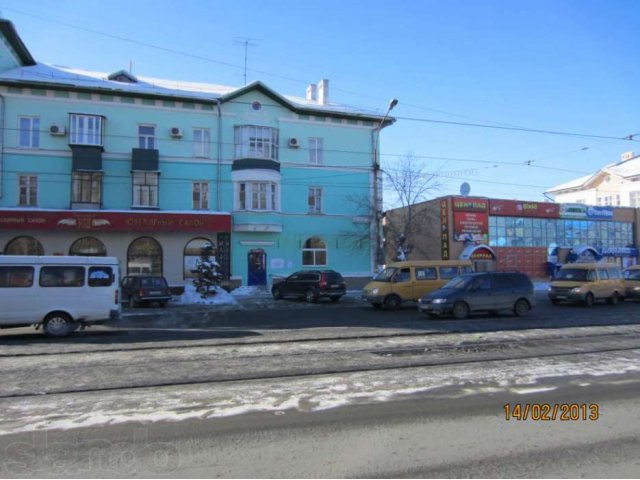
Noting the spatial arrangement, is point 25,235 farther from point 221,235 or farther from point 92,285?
point 92,285

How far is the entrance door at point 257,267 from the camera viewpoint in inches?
1173

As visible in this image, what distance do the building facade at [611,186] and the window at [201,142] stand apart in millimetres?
38975

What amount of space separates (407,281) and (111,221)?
1663cm

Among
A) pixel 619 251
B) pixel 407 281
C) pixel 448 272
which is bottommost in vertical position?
pixel 407 281

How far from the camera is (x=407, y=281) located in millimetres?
20531

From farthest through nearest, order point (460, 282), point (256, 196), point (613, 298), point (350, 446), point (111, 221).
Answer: point (256, 196)
point (111, 221)
point (613, 298)
point (460, 282)
point (350, 446)

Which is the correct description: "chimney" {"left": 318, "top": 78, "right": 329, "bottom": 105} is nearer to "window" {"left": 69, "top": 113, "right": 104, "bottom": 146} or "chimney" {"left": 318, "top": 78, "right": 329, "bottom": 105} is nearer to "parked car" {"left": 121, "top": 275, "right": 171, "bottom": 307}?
"window" {"left": 69, "top": 113, "right": 104, "bottom": 146}

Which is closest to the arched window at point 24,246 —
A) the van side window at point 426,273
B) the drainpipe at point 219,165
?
the drainpipe at point 219,165

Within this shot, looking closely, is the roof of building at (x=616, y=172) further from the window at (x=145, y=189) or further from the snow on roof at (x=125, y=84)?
the window at (x=145, y=189)

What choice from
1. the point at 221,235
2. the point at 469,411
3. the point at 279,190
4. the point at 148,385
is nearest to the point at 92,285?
the point at 148,385

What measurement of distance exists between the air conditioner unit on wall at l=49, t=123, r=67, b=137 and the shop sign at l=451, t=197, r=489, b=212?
1001 inches

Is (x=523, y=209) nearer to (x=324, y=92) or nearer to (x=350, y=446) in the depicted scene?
(x=324, y=92)

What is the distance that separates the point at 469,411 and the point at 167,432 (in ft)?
11.4
